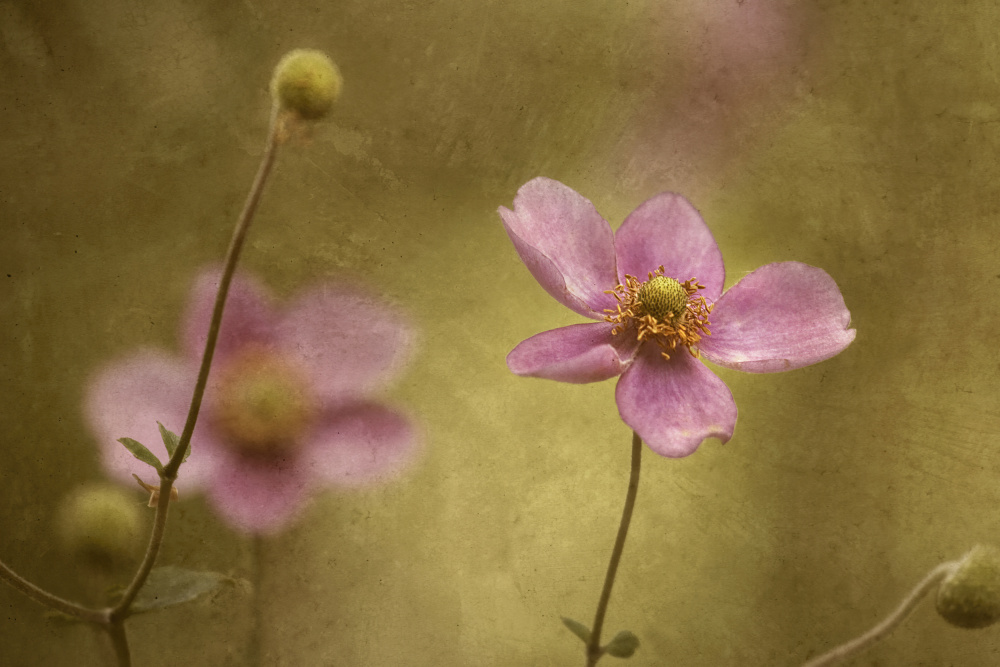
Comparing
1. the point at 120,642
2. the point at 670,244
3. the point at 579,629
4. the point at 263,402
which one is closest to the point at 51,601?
the point at 120,642

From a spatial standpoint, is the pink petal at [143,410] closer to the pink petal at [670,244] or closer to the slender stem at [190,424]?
the slender stem at [190,424]

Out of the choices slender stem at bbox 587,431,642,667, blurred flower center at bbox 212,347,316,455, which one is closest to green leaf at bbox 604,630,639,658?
slender stem at bbox 587,431,642,667

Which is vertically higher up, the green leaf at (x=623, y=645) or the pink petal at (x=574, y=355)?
the pink petal at (x=574, y=355)

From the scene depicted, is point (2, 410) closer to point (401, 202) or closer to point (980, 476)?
point (401, 202)

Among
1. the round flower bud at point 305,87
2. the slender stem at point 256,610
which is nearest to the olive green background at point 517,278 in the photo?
the slender stem at point 256,610

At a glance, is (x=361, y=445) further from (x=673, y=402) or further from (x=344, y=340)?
(x=673, y=402)

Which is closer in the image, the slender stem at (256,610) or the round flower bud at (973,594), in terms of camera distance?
the round flower bud at (973,594)
